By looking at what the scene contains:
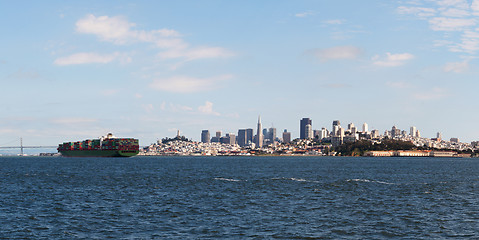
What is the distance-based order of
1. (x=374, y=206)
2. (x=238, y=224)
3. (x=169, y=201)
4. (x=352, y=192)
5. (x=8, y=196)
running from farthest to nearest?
(x=352, y=192) → (x=8, y=196) → (x=169, y=201) → (x=374, y=206) → (x=238, y=224)

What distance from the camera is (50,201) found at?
2360 inches

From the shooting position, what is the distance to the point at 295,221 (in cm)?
4450

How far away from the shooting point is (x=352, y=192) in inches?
2817

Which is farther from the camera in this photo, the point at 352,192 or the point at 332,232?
the point at 352,192

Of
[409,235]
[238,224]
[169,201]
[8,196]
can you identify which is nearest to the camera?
[409,235]

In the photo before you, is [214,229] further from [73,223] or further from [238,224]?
[73,223]

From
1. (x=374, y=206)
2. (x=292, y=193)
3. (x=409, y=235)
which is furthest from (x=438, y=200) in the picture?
(x=409, y=235)

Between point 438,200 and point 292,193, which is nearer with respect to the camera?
point 438,200

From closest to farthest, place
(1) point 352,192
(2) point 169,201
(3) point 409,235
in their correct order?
1. (3) point 409,235
2. (2) point 169,201
3. (1) point 352,192

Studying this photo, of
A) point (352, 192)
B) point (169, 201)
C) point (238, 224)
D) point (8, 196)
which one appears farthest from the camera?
point (352, 192)

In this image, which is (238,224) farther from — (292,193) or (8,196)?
(8,196)

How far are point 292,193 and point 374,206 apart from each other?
16.5 meters

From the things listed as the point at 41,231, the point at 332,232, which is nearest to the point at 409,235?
the point at 332,232

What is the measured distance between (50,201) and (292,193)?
1294 inches
